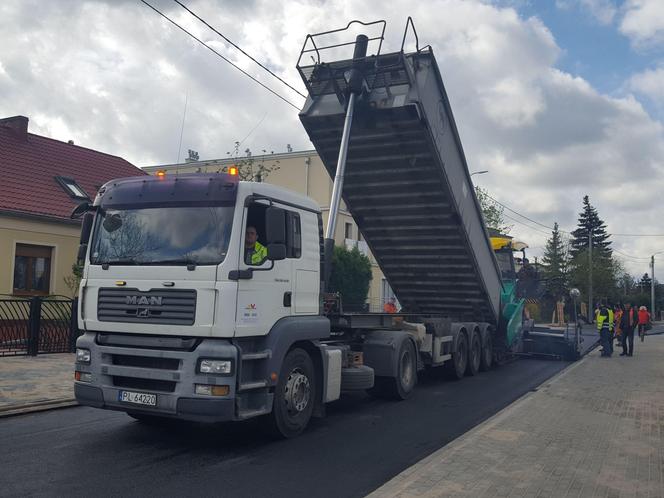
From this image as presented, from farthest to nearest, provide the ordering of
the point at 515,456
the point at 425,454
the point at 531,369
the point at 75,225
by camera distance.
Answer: the point at 75,225 < the point at 531,369 < the point at 425,454 < the point at 515,456

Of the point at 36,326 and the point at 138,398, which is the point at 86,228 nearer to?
the point at 138,398

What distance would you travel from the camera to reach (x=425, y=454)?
666 cm

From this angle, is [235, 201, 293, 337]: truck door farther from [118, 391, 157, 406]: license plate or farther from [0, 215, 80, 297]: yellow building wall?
[0, 215, 80, 297]: yellow building wall

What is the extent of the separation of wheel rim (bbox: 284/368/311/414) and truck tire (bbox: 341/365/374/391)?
3.98ft

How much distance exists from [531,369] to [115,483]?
11.6 meters

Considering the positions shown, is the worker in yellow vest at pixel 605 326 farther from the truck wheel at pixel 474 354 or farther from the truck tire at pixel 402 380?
the truck tire at pixel 402 380

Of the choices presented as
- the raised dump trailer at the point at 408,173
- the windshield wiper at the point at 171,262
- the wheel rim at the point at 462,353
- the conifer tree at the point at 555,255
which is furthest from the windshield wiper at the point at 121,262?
the conifer tree at the point at 555,255

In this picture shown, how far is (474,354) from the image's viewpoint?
1354 centimetres

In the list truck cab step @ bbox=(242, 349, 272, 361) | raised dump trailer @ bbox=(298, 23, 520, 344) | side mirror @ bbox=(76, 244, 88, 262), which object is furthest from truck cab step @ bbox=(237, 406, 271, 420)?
raised dump trailer @ bbox=(298, 23, 520, 344)

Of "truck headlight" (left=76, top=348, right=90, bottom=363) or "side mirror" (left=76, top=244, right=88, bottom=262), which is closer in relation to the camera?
"truck headlight" (left=76, top=348, right=90, bottom=363)

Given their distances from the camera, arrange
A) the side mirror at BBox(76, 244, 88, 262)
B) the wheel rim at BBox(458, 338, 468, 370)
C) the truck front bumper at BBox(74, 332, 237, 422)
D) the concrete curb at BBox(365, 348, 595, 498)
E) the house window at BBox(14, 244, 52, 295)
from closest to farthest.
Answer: the concrete curb at BBox(365, 348, 595, 498), the truck front bumper at BBox(74, 332, 237, 422), the side mirror at BBox(76, 244, 88, 262), the wheel rim at BBox(458, 338, 468, 370), the house window at BBox(14, 244, 52, 295)

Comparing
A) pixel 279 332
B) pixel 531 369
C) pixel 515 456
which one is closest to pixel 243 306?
pixel 279 332

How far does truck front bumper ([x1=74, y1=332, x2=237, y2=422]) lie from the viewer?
6102mm

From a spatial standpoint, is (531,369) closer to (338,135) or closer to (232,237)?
(338,135)
